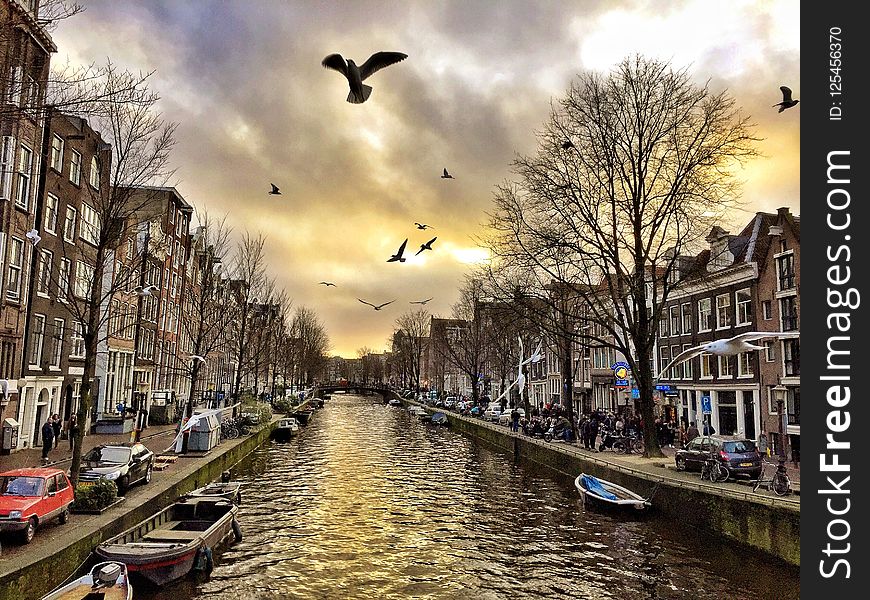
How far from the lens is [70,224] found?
36.2 metres

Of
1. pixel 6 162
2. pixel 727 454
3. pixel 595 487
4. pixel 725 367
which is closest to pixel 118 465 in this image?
pixel 6 162

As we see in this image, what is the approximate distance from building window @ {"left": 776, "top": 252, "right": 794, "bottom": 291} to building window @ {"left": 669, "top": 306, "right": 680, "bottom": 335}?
1288 centimetres

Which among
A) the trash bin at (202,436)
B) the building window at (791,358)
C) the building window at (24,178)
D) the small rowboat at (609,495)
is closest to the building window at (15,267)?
the building window at (24,178)

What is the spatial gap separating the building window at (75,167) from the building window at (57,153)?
0.98 metres

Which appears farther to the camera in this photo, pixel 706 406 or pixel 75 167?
pixel 706 406

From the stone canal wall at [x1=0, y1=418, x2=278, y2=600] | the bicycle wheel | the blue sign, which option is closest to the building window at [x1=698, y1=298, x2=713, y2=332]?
the blue sign

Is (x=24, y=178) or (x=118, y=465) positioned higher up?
(x=24, y=178)

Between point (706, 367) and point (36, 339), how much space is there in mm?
44994

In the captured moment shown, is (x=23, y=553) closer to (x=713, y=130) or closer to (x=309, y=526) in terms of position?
(x=309, y=526)

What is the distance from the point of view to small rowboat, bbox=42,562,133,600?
12297mm

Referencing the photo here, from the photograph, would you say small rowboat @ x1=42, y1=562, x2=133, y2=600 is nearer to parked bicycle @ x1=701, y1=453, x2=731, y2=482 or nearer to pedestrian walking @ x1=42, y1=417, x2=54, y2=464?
pedestrian walking @ x1=42, y1=417, x2=54, y2=464

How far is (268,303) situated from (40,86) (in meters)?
53.7

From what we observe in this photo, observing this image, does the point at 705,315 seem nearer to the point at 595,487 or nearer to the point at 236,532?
the point at 595,487
